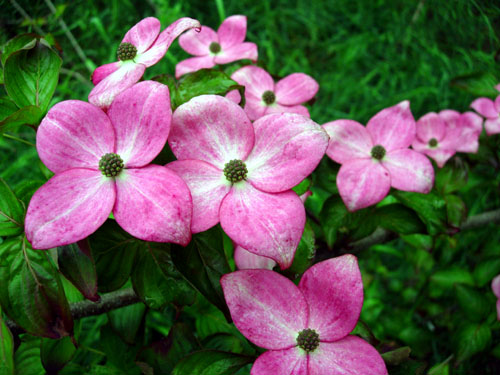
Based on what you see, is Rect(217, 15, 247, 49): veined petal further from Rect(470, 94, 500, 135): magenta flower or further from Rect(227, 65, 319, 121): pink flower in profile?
Rect(470, 94, 500, 135): magenta flower

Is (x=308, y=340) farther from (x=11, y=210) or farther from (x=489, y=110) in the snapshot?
(x=489, y=110)

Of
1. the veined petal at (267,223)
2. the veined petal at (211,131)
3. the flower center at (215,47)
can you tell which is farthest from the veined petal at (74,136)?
the flower center at (215,47)

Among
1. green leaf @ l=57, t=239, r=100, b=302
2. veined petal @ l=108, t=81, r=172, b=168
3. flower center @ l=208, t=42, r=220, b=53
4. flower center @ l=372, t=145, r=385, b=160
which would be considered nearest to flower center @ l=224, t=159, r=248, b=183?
veined petal @ l=108, t=81, r=172, b=168

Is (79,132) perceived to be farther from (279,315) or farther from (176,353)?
(176,353)

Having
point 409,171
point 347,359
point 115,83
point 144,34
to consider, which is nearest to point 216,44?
point 144,34

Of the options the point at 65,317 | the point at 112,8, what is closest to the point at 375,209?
the point at 65,317

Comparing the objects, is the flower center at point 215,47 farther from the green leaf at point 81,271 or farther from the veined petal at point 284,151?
the green leaf at point 81,271

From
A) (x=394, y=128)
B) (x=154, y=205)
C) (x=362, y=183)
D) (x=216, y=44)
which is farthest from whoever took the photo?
(x=216, y=44)
